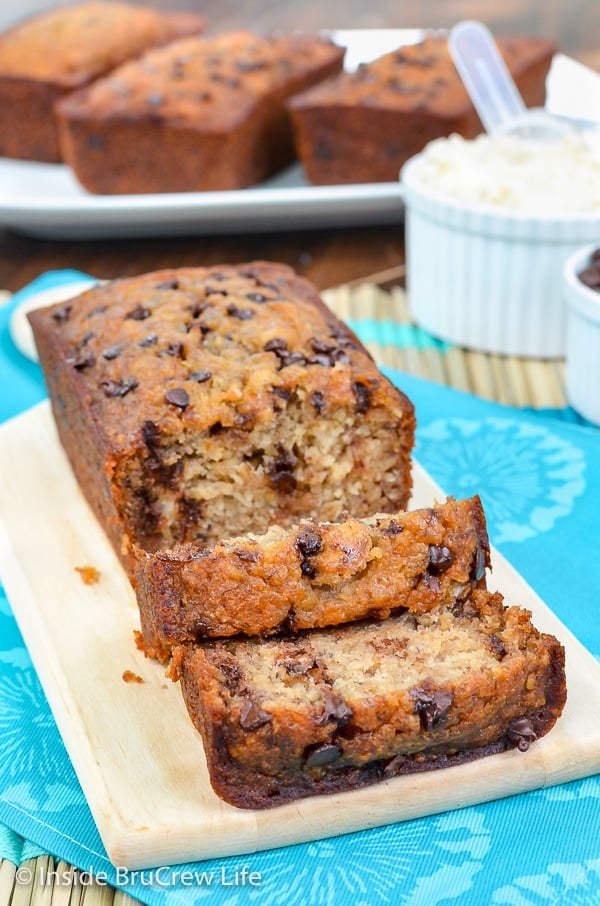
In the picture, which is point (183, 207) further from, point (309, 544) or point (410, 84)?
point (309, 544)

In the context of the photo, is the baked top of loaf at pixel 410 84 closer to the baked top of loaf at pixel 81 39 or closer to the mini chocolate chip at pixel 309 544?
the baked top of loaf at pixel 81 39

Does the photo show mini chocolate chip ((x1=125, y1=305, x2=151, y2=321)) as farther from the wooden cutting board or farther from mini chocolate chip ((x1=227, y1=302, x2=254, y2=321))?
the wooden cutting board

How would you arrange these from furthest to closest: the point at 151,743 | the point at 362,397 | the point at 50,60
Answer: the point at 50,60
the point at 362,397
the point at 151,743

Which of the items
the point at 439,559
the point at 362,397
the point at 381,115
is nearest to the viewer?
the point at 439,559

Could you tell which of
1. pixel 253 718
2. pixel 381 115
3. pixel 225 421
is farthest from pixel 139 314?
pixel 381 115

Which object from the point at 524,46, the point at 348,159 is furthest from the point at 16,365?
the point at 524,46

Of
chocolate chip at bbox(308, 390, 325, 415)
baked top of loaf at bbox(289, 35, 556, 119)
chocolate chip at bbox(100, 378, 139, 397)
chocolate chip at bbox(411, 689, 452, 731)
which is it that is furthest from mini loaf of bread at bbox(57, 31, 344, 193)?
chocolate chip at bbox(411, 689, 452, 731)
